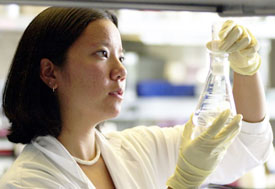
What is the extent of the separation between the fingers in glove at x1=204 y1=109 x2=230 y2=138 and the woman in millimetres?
56

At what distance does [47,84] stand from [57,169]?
29 cm

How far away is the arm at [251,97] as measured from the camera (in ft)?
4.62

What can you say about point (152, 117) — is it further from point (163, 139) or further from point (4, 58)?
point (163, 139)

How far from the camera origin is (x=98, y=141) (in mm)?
1524

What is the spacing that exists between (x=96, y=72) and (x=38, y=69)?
A: 0.70 ft

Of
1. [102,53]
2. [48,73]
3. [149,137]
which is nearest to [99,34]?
[102,53]

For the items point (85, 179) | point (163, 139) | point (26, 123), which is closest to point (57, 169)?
point (85, 179)

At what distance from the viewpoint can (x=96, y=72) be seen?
1.29 meters

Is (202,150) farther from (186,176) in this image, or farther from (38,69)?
(38,69)

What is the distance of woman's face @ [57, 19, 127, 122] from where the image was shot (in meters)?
1.29

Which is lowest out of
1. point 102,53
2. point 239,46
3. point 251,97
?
point 251,97

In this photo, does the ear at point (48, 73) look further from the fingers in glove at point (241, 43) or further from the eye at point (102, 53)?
the fingers in glove at point (241, 43)

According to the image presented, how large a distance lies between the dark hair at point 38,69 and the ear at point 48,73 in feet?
0.04

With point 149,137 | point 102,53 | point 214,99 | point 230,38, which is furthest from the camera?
point 149,137
